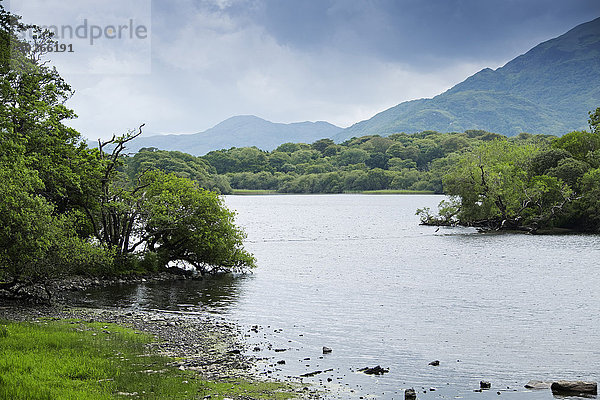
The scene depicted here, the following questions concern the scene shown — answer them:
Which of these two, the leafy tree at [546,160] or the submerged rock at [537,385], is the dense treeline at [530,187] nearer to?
the leafy tree at [546,160]

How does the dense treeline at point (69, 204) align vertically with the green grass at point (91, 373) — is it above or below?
above

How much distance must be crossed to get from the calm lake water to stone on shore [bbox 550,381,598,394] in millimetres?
445

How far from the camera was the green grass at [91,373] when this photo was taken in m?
13.9

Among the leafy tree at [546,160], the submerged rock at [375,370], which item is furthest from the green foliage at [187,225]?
the leafy tree at [546,160]

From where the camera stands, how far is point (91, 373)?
52.6 ft

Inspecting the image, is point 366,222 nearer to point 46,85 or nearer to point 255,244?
point 255,244

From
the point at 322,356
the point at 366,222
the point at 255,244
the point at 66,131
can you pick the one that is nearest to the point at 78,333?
the point at 322,356

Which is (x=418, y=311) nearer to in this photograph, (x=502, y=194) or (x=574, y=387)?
(x=574, y=387)

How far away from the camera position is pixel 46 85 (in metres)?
37.1

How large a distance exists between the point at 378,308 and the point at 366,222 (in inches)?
3275

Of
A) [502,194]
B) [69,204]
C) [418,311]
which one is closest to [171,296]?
[69,204]

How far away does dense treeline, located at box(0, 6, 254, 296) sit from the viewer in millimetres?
26359

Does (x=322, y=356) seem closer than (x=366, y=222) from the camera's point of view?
Yes

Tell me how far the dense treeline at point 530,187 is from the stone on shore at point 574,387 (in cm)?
6980
